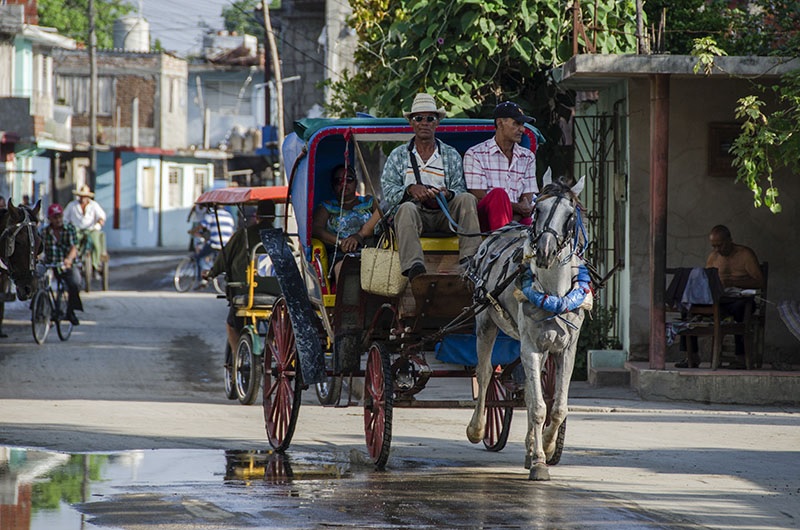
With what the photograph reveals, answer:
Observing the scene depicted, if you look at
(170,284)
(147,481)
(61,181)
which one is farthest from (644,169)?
(61,181)

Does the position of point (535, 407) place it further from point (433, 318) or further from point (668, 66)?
point (668, 66)

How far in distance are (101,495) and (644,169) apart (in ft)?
29.8

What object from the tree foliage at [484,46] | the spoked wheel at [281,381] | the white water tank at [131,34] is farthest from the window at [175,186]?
the spoked wheel at [281,381]

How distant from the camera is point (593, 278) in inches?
400

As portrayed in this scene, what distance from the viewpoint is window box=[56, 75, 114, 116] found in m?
59.8

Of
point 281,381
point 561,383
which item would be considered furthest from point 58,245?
point 561,383

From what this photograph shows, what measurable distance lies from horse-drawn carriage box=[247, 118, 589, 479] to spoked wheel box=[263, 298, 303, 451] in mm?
15

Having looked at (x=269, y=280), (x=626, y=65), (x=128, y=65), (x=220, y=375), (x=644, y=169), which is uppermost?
(x=128, y=65)

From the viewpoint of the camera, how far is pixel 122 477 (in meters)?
8.93

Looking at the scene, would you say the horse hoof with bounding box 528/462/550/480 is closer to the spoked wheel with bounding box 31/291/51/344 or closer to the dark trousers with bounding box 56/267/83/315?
the spoked wheel with bounding box 31/291/51/344

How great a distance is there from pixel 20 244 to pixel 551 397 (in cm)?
671

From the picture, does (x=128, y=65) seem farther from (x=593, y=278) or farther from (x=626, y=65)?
(x=593, y=278)

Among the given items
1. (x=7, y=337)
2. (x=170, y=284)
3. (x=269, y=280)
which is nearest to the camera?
(x=269, y=280)

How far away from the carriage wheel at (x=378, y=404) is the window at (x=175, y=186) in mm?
49091
